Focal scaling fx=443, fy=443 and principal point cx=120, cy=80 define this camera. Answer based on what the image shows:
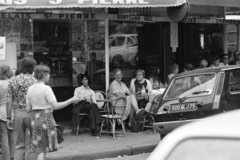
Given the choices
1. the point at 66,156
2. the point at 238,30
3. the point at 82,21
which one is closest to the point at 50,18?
the point at 82,21

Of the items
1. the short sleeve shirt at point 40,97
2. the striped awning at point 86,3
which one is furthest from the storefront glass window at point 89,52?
the short sleeve shirt at point 40,97

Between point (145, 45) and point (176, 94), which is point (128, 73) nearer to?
point (145, 45)

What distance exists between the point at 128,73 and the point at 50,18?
3.01 m

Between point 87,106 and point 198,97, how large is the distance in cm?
344

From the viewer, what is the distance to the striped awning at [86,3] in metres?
9.59

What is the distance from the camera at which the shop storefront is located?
10.9 metres

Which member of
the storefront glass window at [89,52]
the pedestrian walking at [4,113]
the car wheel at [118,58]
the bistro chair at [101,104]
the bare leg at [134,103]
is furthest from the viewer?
the car wheel at [118,58]

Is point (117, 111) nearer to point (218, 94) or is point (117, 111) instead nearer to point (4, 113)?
point (218, 94)

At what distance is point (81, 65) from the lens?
1211 cm

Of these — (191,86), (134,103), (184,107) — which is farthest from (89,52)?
(184,107)

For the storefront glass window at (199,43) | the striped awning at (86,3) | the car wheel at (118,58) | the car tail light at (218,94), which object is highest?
the striped awning at (86,3)

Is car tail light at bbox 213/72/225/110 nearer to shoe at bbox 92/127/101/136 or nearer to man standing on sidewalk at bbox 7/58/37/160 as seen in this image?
man standing on sidewalk at bbox 7/58/37/160

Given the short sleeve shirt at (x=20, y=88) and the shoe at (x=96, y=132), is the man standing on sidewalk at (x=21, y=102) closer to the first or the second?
the short sleeve shirt at (x=20, y=88)

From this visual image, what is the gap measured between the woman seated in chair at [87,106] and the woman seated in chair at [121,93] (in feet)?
2.21
